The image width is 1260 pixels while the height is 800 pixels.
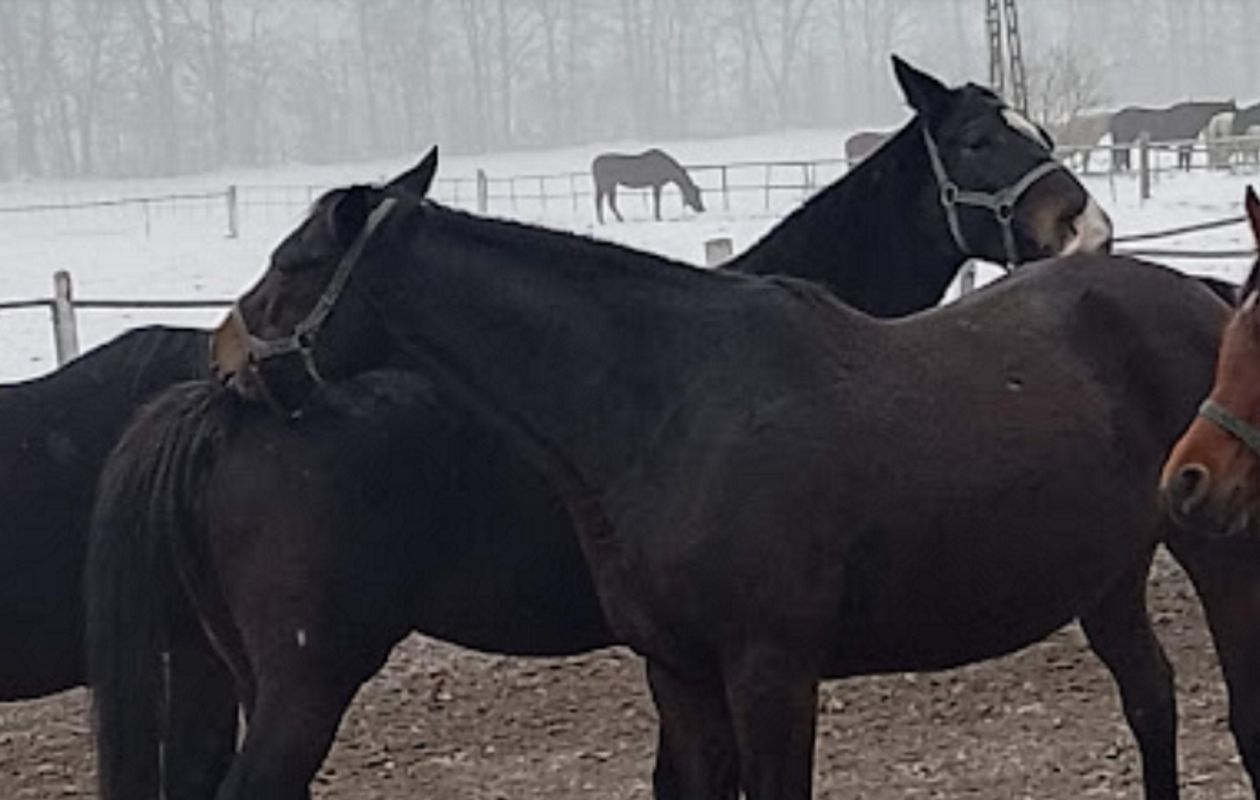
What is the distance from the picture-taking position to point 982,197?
4449 millimetres

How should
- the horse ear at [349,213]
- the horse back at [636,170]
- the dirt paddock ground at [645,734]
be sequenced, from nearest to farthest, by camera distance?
the horse ear at [349,213] < the dirt paddock ground at [645,734] < the horse back at [636,170]

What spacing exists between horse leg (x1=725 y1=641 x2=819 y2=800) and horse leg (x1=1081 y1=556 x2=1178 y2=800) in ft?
3.92

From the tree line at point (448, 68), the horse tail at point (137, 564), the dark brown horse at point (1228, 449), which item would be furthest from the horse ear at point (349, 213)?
the tree line at point (448, 68)

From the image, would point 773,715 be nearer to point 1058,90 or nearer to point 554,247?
point 554,247

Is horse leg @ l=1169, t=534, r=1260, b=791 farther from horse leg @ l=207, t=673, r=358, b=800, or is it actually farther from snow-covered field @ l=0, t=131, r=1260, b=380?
snow-covered field @ l=0, t=131, r=1260, b=380

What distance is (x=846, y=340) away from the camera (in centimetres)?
343

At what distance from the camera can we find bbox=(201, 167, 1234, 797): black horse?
10.5 ft

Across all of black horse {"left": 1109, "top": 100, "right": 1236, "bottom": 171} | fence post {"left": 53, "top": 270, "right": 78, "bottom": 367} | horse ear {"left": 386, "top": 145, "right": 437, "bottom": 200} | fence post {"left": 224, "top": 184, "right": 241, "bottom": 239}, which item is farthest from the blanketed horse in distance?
horse ear {"left": 386, "top": 145, "right": 437, "bottom": 200}

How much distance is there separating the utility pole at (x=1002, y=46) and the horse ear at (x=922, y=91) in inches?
518

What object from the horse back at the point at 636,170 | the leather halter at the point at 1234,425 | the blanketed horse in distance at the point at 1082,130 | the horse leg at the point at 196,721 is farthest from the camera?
the blanketed horse in distance at the point at 1082,130

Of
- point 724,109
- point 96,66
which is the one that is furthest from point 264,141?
point 724,109

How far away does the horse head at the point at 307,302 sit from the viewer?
10.9 ft

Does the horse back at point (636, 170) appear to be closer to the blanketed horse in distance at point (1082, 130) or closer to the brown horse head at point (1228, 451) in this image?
the blanketed horse in distance at point (1082, 130)

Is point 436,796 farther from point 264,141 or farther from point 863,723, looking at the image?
point 264,141
